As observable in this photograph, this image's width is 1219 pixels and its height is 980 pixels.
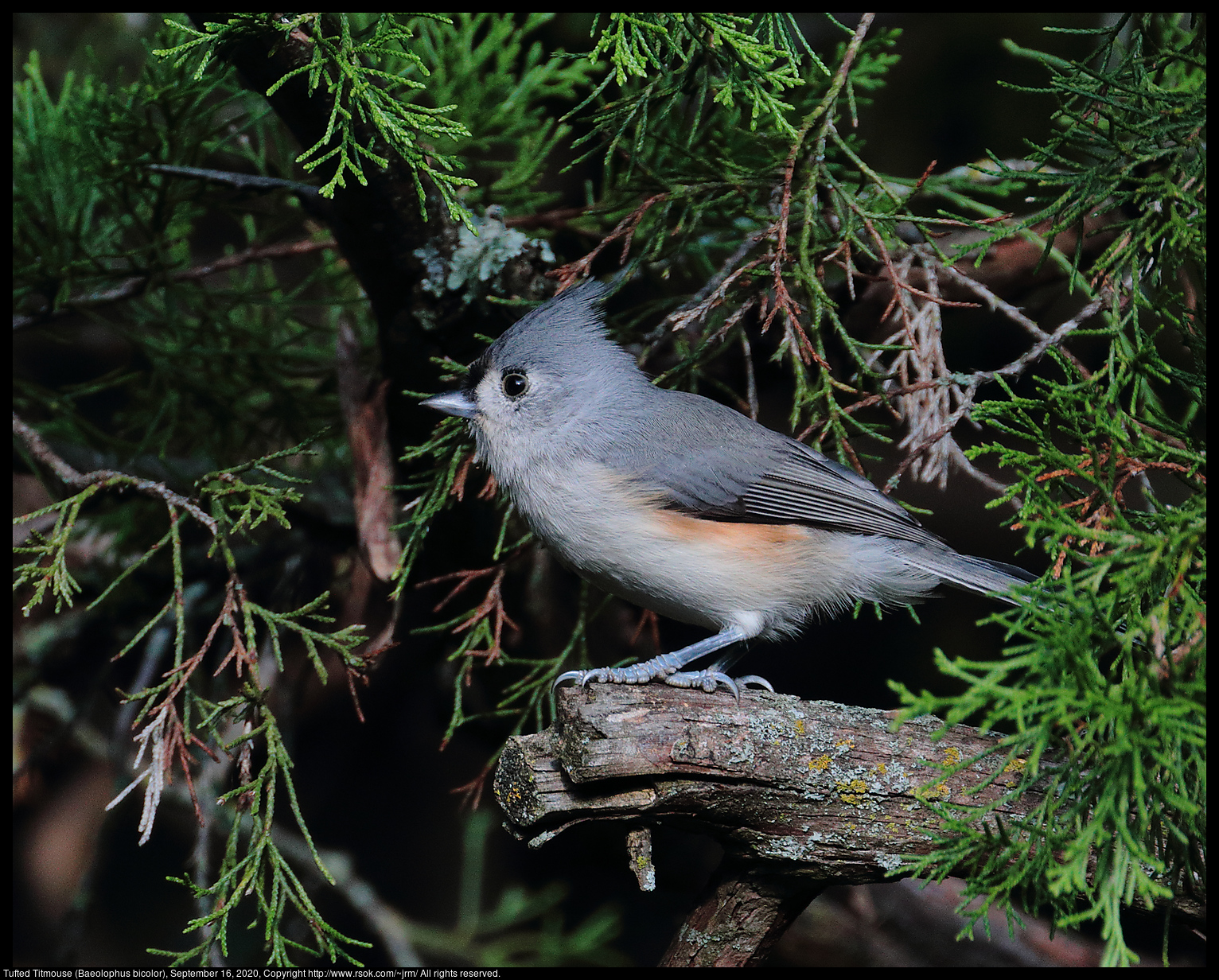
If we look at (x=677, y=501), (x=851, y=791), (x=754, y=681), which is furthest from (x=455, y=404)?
(x=851, y=791)

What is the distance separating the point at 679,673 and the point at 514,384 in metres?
0.83

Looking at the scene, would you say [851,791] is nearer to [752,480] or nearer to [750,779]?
[750,779]

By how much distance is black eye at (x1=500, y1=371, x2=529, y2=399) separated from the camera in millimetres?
2203

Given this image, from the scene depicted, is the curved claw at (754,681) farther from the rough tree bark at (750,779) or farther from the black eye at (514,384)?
the black eye at (514,384)

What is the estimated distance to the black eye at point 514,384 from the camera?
2203 mm

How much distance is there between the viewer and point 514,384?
7.27 ft

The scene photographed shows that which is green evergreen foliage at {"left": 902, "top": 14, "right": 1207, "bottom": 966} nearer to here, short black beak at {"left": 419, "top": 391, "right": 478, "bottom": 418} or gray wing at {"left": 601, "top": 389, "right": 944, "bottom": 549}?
gray wing at {"left": 601, "top": 389, "right": 944, "bottom": 549}

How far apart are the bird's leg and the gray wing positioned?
0.30 metres

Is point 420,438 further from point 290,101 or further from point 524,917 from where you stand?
point 524,917

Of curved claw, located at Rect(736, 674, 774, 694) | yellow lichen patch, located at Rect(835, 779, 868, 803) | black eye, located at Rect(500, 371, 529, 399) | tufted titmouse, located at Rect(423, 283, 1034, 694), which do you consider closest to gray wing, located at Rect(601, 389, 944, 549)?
tufted titmouse, located at Rect(423, 283, 1034, 694)

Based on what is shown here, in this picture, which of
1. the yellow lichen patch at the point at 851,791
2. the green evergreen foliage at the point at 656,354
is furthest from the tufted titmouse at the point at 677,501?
the yellow lichen patch at the point at 851,791

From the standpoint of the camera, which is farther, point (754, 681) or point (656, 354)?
point (656, 354)

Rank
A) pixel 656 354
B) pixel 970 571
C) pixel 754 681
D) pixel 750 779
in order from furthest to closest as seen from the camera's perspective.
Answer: pixel 656 354 → pixel 754 681 → pixel 970 571 → pixel 750 779

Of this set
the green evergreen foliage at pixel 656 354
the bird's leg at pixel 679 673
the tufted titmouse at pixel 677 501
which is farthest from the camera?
the tufted titmouse at pixel 677 501
